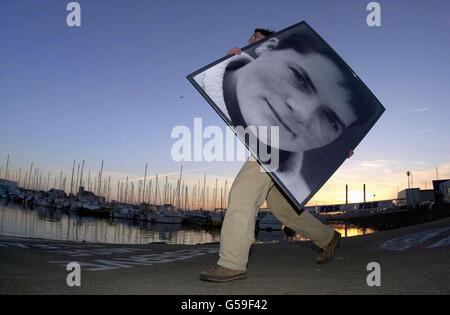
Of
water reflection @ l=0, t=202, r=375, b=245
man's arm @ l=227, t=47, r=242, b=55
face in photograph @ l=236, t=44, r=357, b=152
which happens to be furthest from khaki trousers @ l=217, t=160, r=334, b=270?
water reflection @ l=0, t=202, r=375, b=245

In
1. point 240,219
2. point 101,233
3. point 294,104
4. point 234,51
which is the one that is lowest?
point 101,233

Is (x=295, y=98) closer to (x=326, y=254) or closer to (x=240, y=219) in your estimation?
(x=240, y=219)

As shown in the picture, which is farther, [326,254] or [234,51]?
[326,254]

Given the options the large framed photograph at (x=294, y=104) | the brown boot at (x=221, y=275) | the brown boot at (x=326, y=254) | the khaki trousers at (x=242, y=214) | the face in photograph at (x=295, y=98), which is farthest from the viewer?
the brown boot at (x=326, y=254)

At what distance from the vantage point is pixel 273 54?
355cm

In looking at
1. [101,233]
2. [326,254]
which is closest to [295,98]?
[326,254]

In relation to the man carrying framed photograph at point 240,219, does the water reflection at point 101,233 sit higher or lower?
lower

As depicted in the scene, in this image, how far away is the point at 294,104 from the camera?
10.9ft

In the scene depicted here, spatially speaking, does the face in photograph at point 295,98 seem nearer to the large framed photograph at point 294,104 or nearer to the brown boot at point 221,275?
the large framed photograph at point 294,104

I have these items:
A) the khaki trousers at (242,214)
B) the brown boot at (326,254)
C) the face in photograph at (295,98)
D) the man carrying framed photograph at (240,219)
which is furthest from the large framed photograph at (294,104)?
the brown boot at (326,254)

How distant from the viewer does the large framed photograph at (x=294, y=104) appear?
2975mm

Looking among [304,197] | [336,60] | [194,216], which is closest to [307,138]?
[304,197]

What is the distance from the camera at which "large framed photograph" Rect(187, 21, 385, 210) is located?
2975 mm

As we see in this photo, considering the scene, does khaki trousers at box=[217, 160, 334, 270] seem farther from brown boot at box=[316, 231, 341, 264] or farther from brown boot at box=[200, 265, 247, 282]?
brown boot at box=[316, 231, 341, 264]
